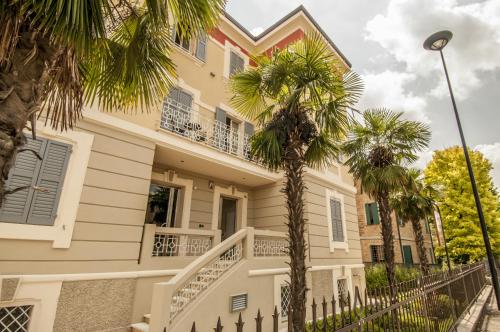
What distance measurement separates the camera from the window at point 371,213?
24.9 metres

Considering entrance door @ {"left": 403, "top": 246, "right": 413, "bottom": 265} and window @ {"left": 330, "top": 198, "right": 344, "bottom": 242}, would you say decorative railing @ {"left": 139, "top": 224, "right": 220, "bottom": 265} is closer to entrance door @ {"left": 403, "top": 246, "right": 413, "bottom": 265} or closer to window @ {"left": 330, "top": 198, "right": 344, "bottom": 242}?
window @ {"left": 330, "top": 198, "right": 344, "bottom": 242}

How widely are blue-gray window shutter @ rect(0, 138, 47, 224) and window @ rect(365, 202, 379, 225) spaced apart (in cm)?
2646

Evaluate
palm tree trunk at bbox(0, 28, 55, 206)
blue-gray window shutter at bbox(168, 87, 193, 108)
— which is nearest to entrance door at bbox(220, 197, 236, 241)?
blue-gray window shutter at bbox(168, 87, 193, 108)

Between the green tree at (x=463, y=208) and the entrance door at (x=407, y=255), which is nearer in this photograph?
the green tree at (x=463, y=208)

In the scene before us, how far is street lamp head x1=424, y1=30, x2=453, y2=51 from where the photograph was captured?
349 inches

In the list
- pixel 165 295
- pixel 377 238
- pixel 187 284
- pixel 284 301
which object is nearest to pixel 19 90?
pixel 165 295

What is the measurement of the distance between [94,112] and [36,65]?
388 centimetres

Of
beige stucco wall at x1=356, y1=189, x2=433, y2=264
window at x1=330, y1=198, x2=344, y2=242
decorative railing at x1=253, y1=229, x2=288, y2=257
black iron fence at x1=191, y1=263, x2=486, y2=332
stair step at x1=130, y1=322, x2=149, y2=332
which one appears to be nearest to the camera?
black iron fence at x1=191, y1=263, x2=486, y2=332

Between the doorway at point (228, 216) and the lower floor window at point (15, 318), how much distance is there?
663 cm

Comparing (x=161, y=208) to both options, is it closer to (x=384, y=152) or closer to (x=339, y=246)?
(x=339, y=246)

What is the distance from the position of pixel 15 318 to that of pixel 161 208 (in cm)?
465

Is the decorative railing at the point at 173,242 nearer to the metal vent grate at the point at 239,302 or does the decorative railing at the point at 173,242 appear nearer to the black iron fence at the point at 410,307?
the metal vent grate at the point at 239,302

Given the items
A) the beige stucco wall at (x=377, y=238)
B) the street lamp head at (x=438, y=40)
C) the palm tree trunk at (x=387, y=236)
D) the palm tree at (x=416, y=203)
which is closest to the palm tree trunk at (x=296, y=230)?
the palm tree trunk at (x=387, y=236)

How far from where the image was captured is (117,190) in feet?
19.6
